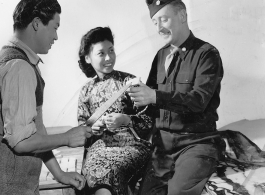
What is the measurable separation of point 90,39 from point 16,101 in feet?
1.83

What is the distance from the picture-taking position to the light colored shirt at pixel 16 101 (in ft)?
2.76

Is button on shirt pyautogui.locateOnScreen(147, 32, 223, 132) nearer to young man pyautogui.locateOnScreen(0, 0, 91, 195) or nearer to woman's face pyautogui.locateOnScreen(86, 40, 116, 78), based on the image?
woman's face pyautogui.locateOnScreen(86, 40, 116, 78)

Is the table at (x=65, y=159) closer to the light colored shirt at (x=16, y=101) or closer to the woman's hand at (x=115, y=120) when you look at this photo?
the woman's hand at (x=115, y=120)

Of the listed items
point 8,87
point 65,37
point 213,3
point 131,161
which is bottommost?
point 131,161

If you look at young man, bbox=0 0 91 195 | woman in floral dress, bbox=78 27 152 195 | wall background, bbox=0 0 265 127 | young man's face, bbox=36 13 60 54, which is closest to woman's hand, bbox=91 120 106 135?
woman in floral dress, bbox=78 27 152 195

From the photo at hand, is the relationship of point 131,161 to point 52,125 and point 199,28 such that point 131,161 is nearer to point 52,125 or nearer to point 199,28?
point 52,125

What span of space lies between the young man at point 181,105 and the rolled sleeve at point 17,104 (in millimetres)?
377

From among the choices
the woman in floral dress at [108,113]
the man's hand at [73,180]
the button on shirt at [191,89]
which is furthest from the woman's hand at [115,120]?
the man's hand at [73,180]

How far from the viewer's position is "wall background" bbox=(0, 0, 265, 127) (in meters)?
1.32

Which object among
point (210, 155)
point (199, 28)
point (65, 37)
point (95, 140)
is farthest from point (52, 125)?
point (199, 28)

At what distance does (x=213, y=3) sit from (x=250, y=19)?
190mm

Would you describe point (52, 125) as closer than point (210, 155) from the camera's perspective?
No

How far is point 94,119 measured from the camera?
125cm

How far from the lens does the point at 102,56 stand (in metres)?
1.33
